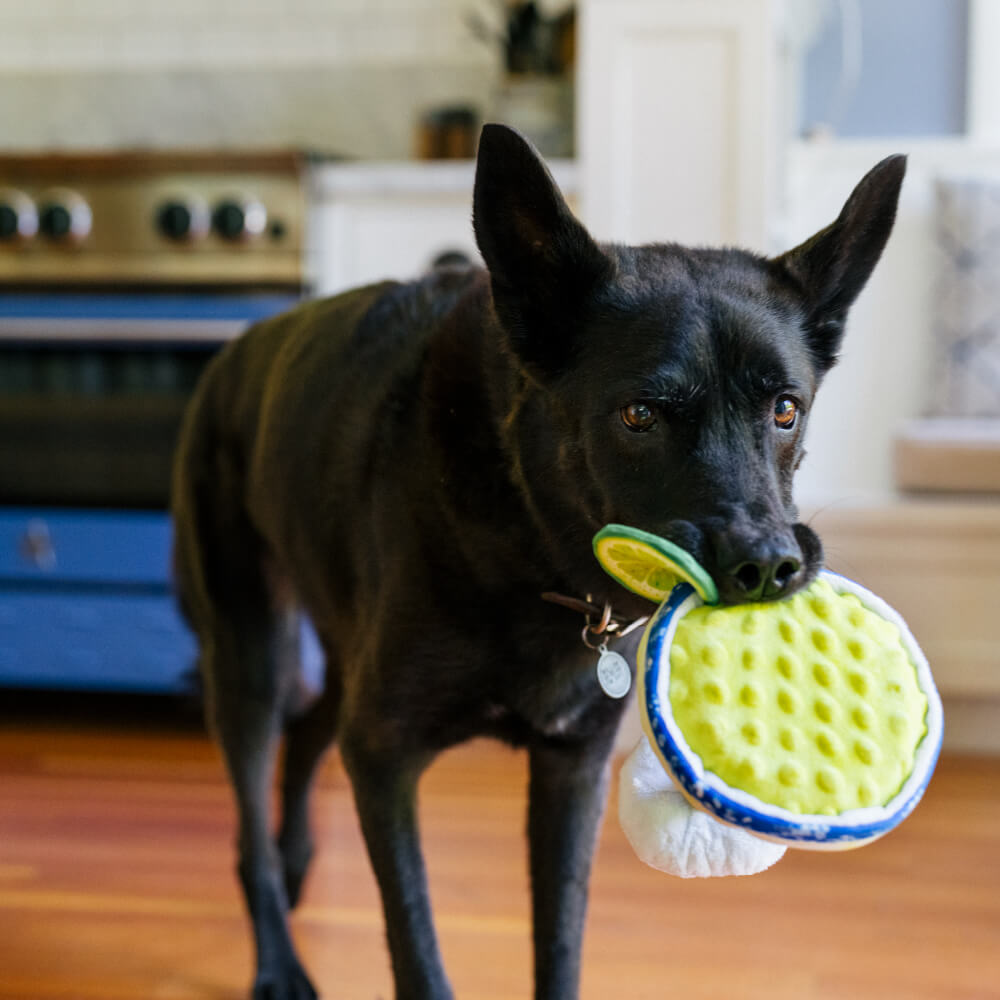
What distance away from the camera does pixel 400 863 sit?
1.13 m

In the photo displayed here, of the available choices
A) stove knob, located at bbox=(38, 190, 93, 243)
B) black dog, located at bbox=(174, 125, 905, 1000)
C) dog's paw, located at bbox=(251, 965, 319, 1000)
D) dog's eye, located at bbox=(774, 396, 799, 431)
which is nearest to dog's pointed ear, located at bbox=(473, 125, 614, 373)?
black dog, located at bbox=(174, 125, 905, 1000)

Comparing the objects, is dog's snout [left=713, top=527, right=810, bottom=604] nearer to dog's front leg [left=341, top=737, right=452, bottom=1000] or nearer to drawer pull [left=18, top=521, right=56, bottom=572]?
dog's front leg [left=341, top=737, right=452, bottom=1000]

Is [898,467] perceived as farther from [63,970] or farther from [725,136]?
[63,970]

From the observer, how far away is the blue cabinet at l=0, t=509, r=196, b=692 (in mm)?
2480

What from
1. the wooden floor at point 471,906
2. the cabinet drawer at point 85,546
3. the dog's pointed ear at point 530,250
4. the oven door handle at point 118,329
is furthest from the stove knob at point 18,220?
the dog's pointed ear at point 530,250

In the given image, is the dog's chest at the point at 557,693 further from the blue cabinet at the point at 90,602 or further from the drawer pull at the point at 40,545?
the drawer pull at the point at 40,545

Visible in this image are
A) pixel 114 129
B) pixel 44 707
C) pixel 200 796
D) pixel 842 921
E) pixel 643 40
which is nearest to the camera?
pixel 842 921

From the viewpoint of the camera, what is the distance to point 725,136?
95.7 inches

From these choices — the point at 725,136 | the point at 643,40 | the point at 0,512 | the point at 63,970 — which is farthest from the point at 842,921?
the point at 0,512

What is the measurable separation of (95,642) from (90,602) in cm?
9

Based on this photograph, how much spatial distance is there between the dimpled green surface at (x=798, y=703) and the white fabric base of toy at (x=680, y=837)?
0.23 ft

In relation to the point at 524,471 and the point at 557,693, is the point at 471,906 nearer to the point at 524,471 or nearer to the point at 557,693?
the point at 557,693

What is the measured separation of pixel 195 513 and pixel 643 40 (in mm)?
1471

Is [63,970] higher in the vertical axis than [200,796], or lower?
higher
